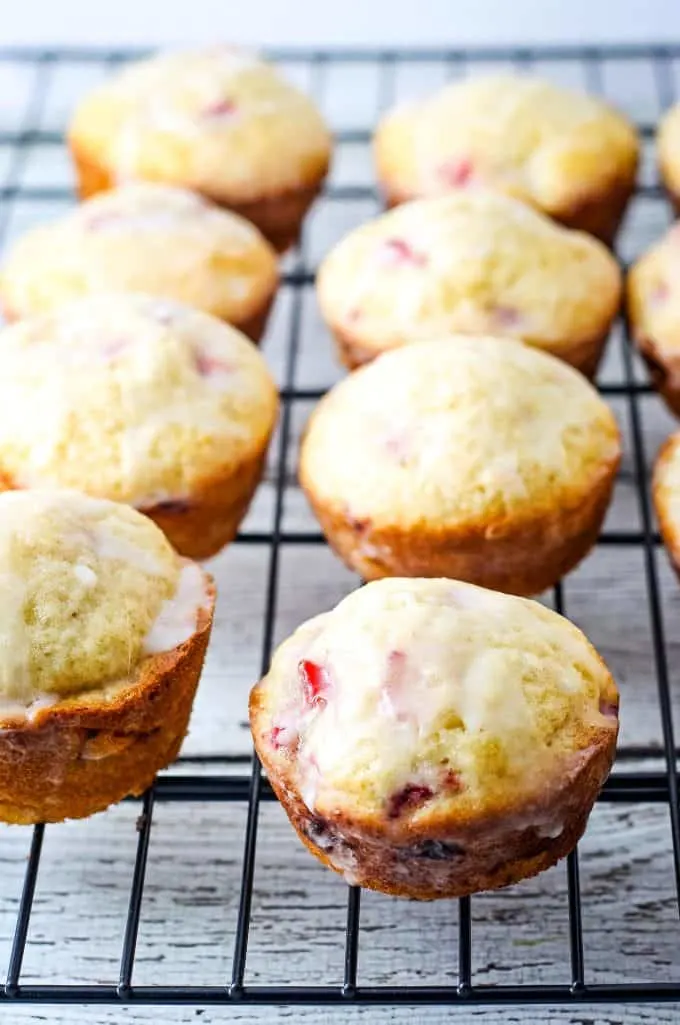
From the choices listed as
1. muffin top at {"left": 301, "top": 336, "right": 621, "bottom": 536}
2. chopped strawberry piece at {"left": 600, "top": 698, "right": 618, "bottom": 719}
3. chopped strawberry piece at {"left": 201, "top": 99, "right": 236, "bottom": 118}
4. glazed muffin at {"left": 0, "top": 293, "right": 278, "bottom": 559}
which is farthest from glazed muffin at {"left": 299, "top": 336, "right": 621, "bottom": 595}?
chopped strawberry piece at {"left": 201, "top": 99, "right": 236, "bottom": 118}

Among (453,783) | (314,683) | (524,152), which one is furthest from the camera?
(524,152)

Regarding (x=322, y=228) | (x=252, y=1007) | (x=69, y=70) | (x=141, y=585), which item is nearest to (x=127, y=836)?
(x=252, y=1007)

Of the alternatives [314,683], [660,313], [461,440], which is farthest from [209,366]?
[660,313]

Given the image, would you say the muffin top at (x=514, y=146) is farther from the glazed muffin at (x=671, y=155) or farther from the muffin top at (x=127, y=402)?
the muffin top at (x=127, y=402)

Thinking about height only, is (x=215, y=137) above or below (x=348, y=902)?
above

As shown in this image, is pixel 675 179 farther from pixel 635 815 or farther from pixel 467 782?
pixel 467 782

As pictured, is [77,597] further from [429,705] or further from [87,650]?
[429,705]

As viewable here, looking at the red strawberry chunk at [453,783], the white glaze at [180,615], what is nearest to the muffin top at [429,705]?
the red strawberry chunk at [453,783]
